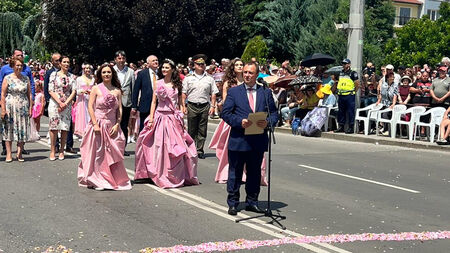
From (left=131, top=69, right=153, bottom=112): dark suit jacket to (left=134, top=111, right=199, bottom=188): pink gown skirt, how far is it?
240 centimetres

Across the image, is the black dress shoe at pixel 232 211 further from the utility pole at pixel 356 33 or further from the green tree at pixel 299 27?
the green tree at pixel 299 27

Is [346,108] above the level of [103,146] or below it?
above

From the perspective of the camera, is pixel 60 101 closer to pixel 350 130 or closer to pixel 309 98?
pixel 309 98

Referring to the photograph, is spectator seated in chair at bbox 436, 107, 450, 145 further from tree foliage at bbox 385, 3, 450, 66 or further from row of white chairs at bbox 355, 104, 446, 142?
tree foliage at bbox 385, 3, 450, 66

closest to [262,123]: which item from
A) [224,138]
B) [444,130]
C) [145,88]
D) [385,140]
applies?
[224,138]

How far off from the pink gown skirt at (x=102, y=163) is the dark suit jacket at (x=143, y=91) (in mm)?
2916

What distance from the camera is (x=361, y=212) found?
9570 millimetres

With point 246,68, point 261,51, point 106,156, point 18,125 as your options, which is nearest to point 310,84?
point 18,125

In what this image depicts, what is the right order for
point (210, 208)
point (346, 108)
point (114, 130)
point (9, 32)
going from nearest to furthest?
1. point (210, 208)
2. point (114, 130)
3. point (346, 108)
4. point (9, 32)

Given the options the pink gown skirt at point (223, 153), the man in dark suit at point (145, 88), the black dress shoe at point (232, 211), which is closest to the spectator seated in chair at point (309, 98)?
the man in dark suit at point (145, 88)

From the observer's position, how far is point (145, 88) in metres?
14.3

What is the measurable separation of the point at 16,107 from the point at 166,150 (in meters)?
3.88

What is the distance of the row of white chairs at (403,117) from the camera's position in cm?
1889

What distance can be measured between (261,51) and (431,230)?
34.8 metres
